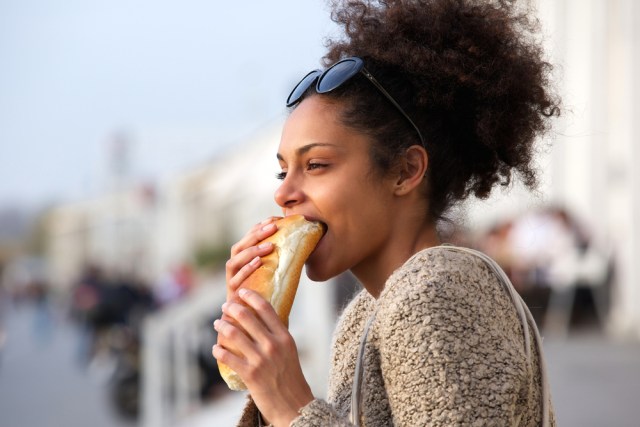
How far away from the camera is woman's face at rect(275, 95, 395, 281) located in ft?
7.30

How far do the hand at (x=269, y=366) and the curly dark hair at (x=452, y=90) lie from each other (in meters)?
0.51

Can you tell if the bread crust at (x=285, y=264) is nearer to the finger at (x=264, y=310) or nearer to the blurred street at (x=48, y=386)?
the finger at (x=264, y=310)

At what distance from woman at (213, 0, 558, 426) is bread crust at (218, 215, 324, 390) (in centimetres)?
3

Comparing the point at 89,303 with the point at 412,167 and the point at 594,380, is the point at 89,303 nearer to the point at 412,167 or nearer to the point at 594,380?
the point at 594,380

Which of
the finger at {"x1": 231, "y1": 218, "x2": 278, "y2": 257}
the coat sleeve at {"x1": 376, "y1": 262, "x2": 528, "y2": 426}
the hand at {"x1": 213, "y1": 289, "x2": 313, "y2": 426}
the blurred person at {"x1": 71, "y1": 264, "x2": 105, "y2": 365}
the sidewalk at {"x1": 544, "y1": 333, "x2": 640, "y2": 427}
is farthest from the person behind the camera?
the blurred person at {"x1": 71, "y1": 264, "x2": 105, "y2": 365}

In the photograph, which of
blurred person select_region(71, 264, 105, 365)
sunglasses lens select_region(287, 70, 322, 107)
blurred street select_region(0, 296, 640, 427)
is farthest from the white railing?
sunglasses lens select_region(287, 70, 322, 107)

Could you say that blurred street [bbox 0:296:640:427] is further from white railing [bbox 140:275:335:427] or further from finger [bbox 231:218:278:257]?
finger [bbox 231:218:278:257]

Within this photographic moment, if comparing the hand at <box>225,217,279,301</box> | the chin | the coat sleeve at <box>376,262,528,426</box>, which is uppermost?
the hand at <box>225,217,279,301</box>

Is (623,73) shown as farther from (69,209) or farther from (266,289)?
(69,209)

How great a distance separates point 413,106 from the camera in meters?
2.29

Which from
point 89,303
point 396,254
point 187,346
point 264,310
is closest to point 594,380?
point 187,346

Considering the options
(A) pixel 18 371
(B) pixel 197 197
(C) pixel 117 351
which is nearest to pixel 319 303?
(C) pixel 117 351

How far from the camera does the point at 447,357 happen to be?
1.82m

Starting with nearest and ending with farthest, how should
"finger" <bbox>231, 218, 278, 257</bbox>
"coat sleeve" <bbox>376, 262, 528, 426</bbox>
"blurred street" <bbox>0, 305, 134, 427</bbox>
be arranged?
1. "coat sleeve" <bbox>376, 262, 528, 426</bbox>
2. "finger" <bbox>231, 218, 278, 257</bbox>
3. "blurred street" <bbox>0, 305, 134, 427</bbox>
